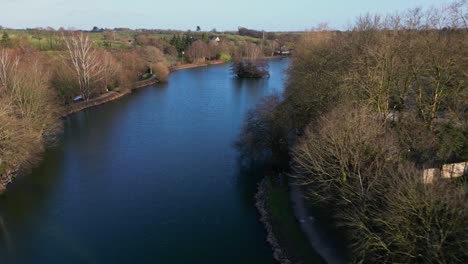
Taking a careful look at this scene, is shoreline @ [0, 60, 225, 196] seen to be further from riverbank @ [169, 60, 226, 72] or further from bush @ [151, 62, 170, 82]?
riverbank @ [169, 60, 226, 72]

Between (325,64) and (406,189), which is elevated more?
(325,64)

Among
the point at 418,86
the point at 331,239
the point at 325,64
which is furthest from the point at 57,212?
the point at 418,86

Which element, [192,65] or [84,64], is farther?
[192,65]

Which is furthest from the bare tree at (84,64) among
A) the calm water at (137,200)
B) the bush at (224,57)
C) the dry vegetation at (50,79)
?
the bush at (224,57)

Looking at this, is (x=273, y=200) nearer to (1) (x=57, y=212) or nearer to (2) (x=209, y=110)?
(1) (x=57, y=212)

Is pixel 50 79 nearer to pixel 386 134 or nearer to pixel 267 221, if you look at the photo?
pixel 267 221

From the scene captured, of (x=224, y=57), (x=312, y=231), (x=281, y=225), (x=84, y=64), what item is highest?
(x=84, y=64)

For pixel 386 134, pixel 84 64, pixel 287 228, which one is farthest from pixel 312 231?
pixel 84 64
